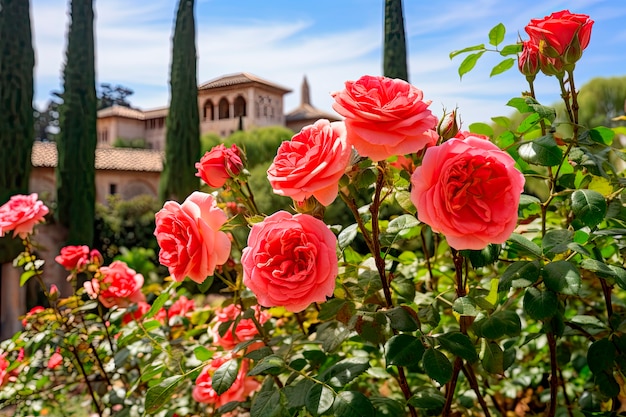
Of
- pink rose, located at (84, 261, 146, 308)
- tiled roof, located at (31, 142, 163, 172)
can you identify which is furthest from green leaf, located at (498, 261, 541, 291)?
A: tiled roof, located at (31, 142, 163, 172)

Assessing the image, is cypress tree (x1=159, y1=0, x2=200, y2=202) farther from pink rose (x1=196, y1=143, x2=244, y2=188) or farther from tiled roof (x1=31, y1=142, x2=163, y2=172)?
pink rose (x1=196, y1=143, x2=244, y2=188)

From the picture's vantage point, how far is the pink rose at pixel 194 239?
613 mm

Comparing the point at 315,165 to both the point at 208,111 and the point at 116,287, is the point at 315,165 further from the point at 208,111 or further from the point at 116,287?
the point at 208,111

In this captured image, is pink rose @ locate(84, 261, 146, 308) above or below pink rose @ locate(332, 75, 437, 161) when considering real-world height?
below

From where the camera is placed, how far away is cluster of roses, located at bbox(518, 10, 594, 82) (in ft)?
2.12

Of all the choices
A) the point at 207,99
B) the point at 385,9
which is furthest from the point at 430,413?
the point at 207,99

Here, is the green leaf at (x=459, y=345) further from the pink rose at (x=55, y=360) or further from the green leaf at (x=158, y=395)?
the pink rose at (x=55, y=360)

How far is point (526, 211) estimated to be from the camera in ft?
2.49

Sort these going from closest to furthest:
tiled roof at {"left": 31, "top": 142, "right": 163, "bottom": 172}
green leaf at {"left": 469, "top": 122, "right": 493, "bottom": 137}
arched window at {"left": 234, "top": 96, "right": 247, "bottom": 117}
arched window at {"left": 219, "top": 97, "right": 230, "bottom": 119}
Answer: green leaf at {"left": 469, "top": 122, "right": 493, "bottom": 137}, tiled roof at {"left": 31, "top": 142, "right": 163, "bottom": 172}, arched window at {"left": 234, "top": 96, "right": 247, "bottom": 117}, arched window at {"left": 219, "top": 97, "right": 230, "bottom": 119}

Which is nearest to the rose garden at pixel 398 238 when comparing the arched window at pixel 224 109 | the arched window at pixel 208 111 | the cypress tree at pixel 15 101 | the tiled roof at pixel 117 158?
the cypress tree at pixel 15 101

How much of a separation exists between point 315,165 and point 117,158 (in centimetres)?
1127

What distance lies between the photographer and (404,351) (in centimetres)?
57

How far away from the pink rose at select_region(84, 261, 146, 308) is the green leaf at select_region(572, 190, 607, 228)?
0.88m

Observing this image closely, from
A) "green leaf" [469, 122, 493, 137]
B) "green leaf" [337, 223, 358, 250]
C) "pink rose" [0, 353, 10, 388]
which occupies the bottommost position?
"pink rose" [0, 353, 10, 388]
